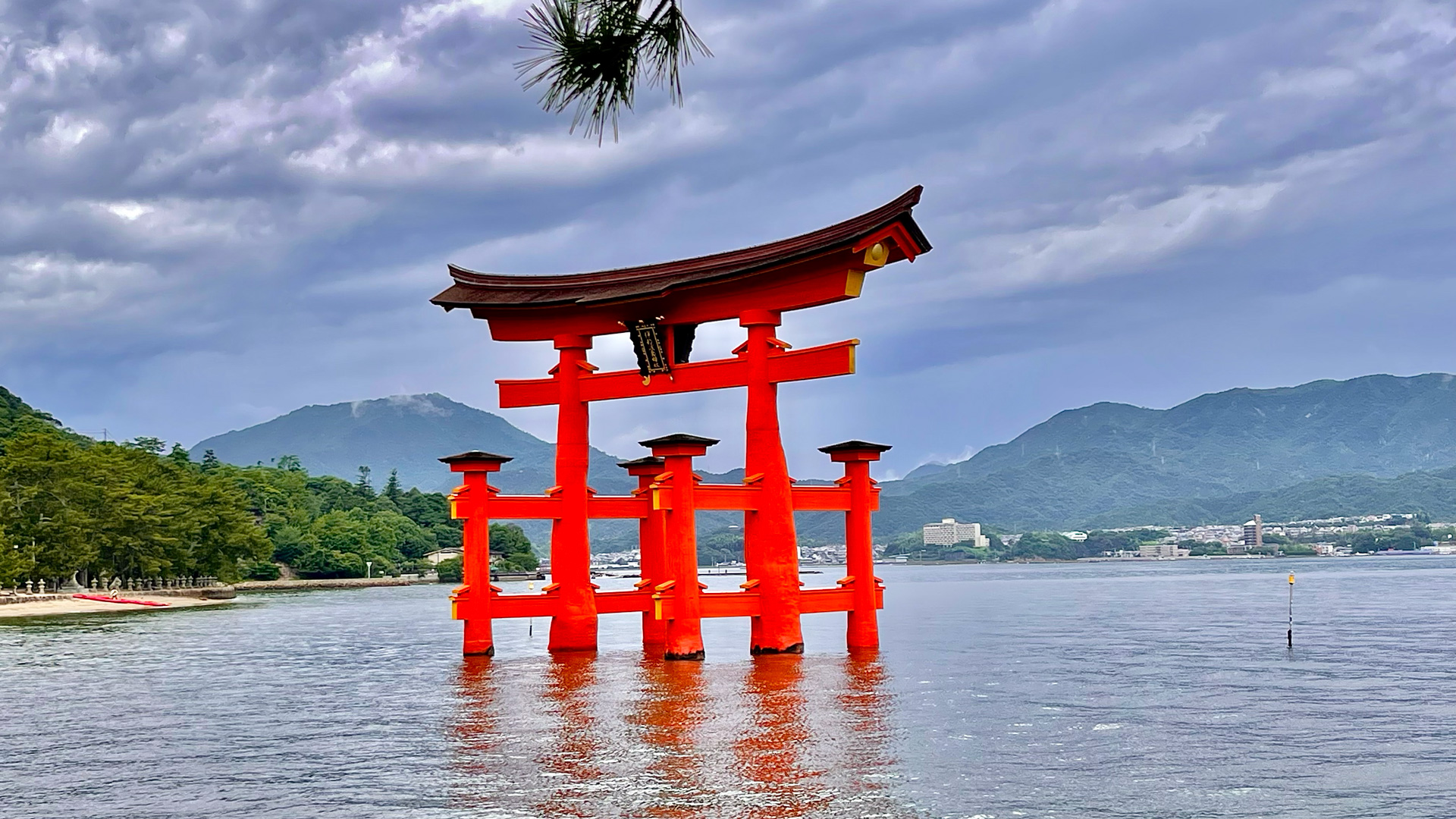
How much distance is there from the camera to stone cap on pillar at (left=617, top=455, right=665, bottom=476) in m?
27.5

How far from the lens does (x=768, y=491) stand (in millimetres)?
23719

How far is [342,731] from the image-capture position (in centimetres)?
1817

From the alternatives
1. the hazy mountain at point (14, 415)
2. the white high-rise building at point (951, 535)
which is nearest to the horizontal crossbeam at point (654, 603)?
the hazy mountain at point (14, 415)

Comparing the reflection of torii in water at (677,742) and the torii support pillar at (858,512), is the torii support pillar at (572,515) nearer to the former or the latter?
the reflection of torii in water at (677,742)

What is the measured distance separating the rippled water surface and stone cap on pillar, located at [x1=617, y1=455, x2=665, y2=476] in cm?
408

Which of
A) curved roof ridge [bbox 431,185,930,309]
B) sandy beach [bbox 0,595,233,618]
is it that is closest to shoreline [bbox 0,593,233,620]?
sandy beach [bbox 0,595,233,618]

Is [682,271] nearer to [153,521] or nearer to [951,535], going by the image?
[153,521]

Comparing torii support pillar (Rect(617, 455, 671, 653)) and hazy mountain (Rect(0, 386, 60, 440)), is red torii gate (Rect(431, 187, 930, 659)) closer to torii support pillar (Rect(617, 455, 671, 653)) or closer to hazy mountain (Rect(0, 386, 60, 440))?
torii support pillar (Rect(617, 455, 671, 653))

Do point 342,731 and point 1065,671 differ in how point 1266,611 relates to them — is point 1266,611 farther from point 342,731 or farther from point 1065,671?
point 342,731

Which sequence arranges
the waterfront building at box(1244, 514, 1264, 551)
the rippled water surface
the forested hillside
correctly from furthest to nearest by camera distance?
the waterfront building at box(1244, 514, 1264, 551), the forested hillside, the rippled water surface

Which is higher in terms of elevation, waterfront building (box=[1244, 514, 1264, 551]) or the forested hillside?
the forested hillside

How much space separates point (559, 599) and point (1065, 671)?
408 inches

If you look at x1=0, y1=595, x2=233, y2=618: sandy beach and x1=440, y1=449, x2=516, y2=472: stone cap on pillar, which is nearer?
x1=440, y1=449, x2=516, y2=472: stone cap on pillar

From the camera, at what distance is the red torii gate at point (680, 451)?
23.3 m
